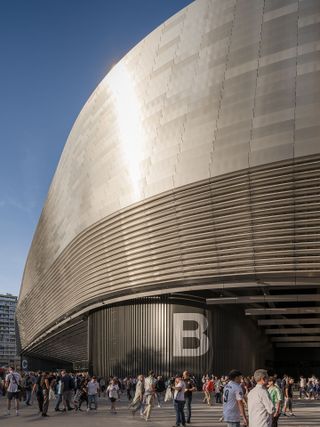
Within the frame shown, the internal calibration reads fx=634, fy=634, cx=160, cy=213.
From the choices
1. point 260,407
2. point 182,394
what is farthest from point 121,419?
point 260,407

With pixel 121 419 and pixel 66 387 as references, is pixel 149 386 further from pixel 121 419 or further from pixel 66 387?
pixel 66 387

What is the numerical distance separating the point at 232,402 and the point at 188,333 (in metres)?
25.5

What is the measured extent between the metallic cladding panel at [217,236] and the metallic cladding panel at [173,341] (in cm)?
148

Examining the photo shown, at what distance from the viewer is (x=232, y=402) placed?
8.83 m

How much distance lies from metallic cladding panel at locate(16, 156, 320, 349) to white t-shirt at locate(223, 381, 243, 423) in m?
19.1

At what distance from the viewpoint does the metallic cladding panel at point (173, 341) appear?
33.6 m

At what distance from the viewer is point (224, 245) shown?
3023cm

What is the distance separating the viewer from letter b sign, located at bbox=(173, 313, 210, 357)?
1328 inches

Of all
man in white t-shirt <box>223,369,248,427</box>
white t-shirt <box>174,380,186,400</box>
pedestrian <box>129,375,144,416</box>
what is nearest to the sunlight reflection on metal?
pedestrian <box>129,375,144,416</box>

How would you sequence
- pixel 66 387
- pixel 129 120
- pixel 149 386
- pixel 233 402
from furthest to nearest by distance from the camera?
pixel 129 120, pixel 66 387, pixel 149 386, pixel 233 402

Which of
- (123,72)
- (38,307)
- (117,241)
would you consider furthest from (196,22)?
(38,307)

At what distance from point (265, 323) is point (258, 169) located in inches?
379

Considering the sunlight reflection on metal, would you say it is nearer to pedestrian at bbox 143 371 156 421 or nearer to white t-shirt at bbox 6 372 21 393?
white t-shirt at bbox 6 372 21 393

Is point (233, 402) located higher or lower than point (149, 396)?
higher
